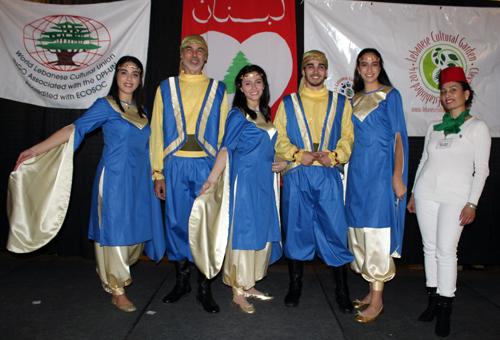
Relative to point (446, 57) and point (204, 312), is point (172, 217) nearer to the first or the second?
point (204, 312)

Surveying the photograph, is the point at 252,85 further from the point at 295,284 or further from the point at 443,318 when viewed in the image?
the point at 443,318

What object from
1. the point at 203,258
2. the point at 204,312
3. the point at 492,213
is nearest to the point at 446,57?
the point at 492,213

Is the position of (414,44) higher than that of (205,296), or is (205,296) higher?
(414,44)

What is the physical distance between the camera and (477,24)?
344 cm

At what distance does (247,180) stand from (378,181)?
2.96 ft

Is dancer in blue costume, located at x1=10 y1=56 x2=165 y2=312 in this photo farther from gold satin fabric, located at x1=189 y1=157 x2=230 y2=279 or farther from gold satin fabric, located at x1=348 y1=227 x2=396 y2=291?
gold satin fabric, located at x1=348 y1=227 x2=396 y2=291

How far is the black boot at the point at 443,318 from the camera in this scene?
2.22 metres

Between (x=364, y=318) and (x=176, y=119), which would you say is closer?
(x=364, y=318)

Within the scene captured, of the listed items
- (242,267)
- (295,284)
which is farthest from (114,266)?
(295,284)

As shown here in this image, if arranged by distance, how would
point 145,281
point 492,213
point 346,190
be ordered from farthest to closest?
1. point 492,213
2. point 145,281
3. point 346,190

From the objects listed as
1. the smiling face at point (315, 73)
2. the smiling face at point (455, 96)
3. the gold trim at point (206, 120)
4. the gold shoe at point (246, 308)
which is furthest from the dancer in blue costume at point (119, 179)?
the smiling face at point (455, 96)

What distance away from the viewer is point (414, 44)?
3.40 meters

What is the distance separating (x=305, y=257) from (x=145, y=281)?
1.46 m

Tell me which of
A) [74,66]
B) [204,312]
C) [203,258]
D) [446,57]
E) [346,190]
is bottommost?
[204,312]
